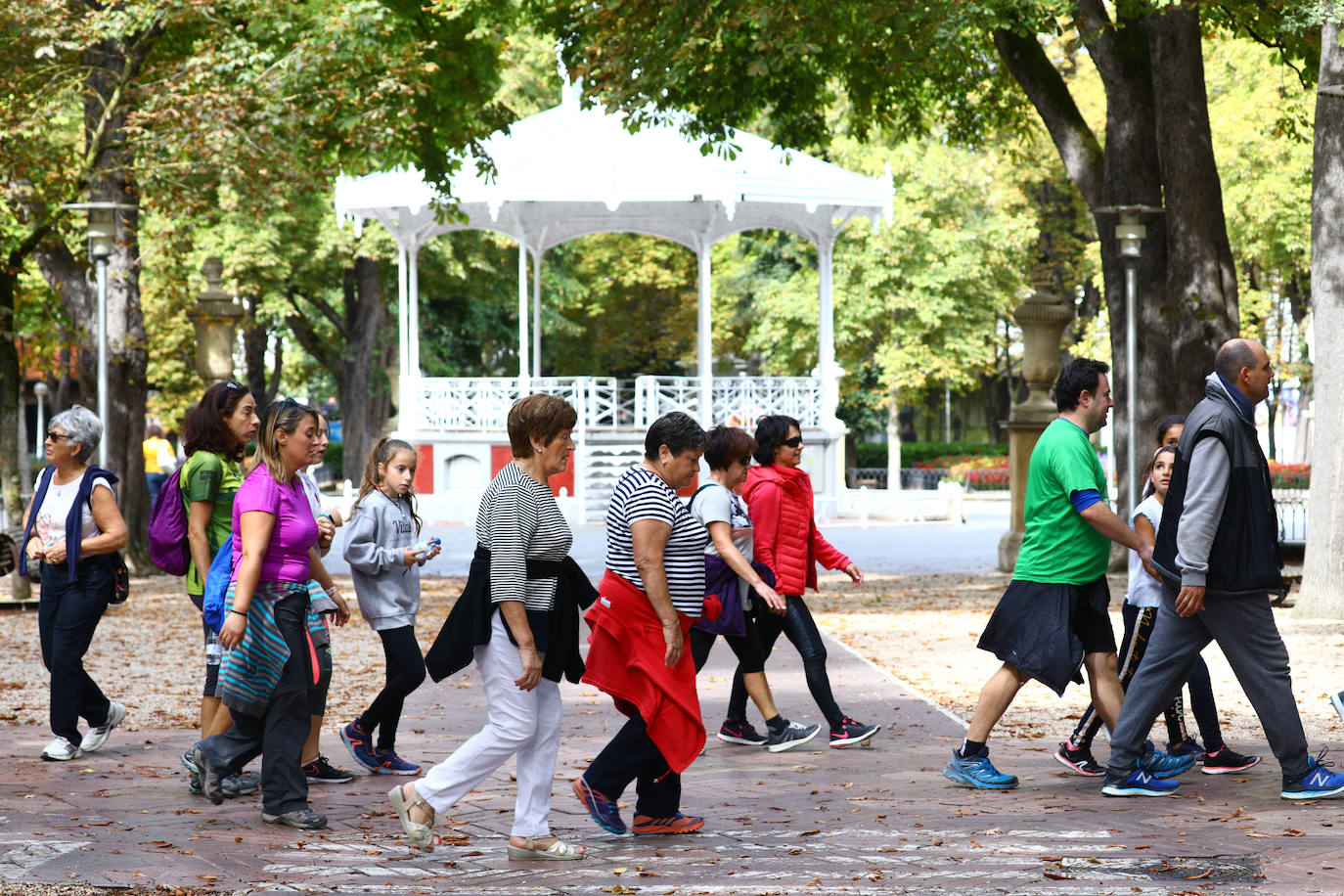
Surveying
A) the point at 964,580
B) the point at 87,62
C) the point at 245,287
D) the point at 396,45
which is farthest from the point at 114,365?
the point at 245,287

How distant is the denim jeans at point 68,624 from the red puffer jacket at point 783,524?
3.07 meters

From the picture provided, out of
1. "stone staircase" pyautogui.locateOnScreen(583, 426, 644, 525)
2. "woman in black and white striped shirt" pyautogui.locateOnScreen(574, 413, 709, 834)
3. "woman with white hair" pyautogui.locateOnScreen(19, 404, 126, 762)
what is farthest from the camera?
"stone staircase" pyautogui.locateOnScreen(583, 426, 644, 525)

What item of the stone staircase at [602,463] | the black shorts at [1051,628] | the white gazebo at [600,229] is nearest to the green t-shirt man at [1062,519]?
the black shorts at [1051,628]

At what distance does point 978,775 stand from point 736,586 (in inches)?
59.2

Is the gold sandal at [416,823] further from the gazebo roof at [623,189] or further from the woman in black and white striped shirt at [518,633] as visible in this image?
the gazebo roof at [623,189]

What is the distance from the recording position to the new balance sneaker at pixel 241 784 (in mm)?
6523

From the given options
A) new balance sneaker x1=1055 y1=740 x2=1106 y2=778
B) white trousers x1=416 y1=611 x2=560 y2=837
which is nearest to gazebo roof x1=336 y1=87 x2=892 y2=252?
new balance sneaker x1=1055 y1=740 x2=1106 y2=778

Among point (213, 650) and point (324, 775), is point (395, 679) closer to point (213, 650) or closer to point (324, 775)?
point (324, 775)

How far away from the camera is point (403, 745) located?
7.93 m

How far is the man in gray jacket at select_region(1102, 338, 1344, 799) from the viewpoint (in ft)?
20.3

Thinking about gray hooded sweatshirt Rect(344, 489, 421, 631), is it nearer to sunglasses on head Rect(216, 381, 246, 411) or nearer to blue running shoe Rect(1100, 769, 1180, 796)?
sunglasses on head Rect(216, 381, 246, 411)

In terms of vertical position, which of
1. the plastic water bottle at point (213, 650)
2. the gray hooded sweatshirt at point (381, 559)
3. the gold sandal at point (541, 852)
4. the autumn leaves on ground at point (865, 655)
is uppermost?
the gray hooded sweatshirt at point (381, 559)

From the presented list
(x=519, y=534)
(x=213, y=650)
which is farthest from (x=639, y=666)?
(x=213, y=650)

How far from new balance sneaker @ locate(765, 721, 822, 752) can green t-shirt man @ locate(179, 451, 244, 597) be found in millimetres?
2802
